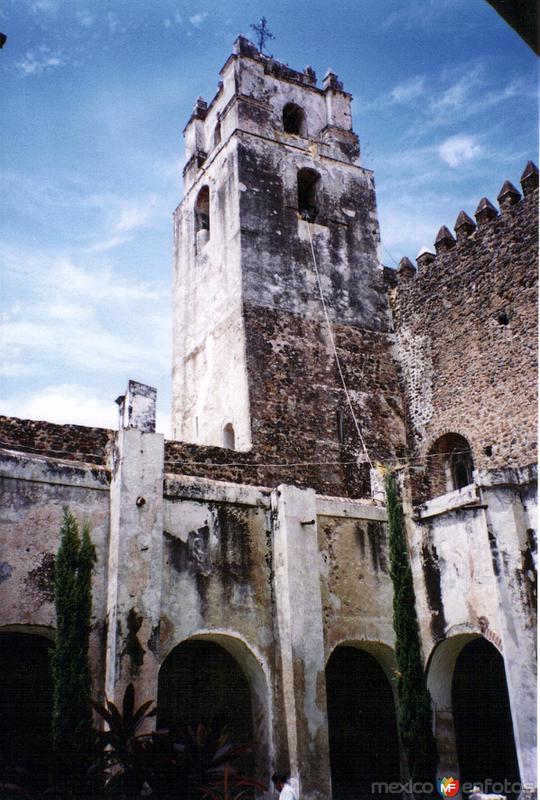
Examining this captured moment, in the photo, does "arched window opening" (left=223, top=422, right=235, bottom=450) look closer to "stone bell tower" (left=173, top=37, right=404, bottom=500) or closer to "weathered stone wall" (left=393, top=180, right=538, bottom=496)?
"stone bell tower" (left=173, top=37, right=404, bottom=500)

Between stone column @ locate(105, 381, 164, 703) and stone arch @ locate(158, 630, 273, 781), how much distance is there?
86cm

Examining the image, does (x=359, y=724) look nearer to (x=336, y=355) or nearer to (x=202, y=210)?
(x=336, y=355)

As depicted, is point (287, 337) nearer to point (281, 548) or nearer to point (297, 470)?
point (297, 470)

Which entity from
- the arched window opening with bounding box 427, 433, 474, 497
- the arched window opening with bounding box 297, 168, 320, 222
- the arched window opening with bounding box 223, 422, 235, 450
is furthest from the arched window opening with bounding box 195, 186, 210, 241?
the arched window opening with bounding box 427, 433, 474, 497

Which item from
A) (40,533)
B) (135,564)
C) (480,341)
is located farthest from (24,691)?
(480,341)

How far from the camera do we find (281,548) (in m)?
12.5

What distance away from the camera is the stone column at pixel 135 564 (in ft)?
34.5

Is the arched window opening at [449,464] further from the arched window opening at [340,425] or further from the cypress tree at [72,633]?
the cypress tree at [72,633]

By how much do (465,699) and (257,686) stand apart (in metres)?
4.37

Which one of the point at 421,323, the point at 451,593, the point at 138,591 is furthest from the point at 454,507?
the point at 421,323

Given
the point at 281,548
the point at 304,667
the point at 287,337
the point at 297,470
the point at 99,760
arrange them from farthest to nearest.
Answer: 1. the point at 287,337
2. the point at 297,470
3. the point at 281,548
4. the point at 304,667
5. the point at 99,760

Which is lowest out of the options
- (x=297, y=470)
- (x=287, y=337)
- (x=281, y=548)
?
(x=281, y=548)

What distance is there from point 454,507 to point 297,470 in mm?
5265

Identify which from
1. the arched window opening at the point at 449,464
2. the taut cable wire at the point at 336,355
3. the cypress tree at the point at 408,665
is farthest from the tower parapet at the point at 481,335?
the cypress tree at the point at 408,665
